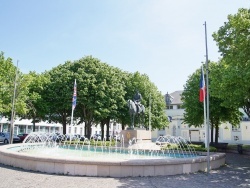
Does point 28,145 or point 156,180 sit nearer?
point 156,180

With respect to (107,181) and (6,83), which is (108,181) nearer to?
(107,181)

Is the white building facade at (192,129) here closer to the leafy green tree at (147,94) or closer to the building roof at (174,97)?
the building roof at (174,97)

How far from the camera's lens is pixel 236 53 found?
61.3 feet

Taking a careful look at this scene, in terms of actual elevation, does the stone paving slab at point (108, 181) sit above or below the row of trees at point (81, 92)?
below

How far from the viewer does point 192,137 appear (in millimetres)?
65188

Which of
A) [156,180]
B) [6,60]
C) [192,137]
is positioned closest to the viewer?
[156,180]

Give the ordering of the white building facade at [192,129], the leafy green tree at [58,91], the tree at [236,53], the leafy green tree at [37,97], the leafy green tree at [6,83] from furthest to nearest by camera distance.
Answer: the white building facade at [192,129] < the leafy green tree at [58,91] < the leafy green tree at [37,97] < the leafy green tree at [6,83] < the tree at [236,53]

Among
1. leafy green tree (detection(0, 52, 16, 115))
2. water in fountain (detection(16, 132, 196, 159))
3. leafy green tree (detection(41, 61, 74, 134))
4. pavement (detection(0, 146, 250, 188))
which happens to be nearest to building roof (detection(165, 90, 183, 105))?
leafy green tree (detection(41, 61, 74, 134))

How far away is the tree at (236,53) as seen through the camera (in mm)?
17344

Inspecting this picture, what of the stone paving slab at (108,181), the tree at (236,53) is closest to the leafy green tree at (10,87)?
the stone paving slab at (108,181)

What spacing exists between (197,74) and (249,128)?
2558 cm

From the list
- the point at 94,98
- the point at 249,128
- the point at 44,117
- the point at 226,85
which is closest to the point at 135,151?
the point at 226,85

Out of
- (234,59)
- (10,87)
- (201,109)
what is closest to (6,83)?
(10,87)

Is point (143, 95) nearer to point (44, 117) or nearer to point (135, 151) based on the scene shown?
point (44, 117)
